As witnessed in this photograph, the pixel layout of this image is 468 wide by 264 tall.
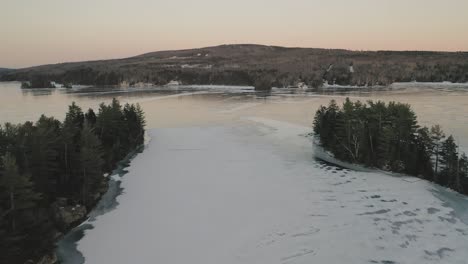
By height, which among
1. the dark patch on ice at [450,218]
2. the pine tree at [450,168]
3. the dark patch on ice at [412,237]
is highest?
the pine tree at [450,168]

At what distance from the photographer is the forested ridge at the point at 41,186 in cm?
1548

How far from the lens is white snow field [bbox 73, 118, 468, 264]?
17.1 meters

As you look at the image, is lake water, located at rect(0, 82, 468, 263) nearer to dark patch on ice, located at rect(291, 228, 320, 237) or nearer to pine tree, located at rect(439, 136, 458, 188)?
dark patch on ice, located at rect(291, 228, 320, 237)

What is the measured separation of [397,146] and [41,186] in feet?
76.3

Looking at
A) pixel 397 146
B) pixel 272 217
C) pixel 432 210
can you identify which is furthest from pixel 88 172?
pixel 397 146

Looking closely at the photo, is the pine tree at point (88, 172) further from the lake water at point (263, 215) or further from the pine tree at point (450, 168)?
the pine tree at point (450, 168)

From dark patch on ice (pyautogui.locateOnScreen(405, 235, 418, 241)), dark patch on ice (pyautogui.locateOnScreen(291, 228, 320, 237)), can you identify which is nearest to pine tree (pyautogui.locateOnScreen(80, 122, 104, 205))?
dark patch on ice (pyautogui.locateOnScreen(291, 228, 320, 237))

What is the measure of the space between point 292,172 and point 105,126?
16005 millimetres

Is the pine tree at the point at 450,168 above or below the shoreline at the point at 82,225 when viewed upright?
above

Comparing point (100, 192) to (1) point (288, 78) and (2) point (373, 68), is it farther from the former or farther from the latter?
(2) point (373, 68)

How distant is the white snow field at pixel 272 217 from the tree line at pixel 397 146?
170cm

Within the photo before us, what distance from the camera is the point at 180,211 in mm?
22172

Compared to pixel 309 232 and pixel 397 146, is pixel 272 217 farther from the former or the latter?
pixel 397 146

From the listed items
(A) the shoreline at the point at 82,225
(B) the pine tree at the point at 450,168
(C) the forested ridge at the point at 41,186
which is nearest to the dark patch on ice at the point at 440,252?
(B) the pine tree at the point at 450,168
